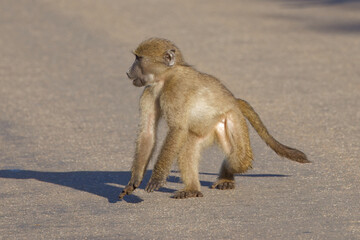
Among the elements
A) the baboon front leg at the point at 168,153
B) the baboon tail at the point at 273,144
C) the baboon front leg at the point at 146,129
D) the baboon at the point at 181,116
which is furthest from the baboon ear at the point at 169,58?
the baboon tail at the point at 273,144

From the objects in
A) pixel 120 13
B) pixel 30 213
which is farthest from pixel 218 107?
pixel 120 13

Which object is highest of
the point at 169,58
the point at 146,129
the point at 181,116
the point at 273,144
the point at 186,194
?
the point at 169,58

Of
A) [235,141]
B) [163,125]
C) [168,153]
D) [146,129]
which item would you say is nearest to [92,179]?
[146,129]

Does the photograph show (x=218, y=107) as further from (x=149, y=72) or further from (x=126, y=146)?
(x=126, y=146)

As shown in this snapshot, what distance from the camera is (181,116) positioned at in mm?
6586

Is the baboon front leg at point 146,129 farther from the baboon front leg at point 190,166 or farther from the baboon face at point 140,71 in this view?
the baboon front leg at point 190,166

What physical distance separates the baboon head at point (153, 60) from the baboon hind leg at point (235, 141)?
0.64m

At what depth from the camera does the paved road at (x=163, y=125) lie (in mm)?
6242

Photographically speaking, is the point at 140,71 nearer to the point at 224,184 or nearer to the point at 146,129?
the point at 146,129

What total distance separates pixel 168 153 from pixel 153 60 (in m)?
0.74

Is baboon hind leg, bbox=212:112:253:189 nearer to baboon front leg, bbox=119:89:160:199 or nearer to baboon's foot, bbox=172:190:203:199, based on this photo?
baboon's foot, bbox=172:190:203:199

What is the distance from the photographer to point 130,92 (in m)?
11.8

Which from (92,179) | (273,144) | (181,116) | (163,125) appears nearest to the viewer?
(181,116)

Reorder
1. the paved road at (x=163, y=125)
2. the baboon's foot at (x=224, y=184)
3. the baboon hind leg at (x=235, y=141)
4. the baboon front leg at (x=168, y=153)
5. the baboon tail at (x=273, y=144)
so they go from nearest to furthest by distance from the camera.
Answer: the paved road at (x=163, y=125) < the baboon front leg at (x=168, y=153) < the baboon hind leg at (x=235, y=141) < the baboon's foot at (x=224, y=184) < the baboon tail at (x=273, y=144)
